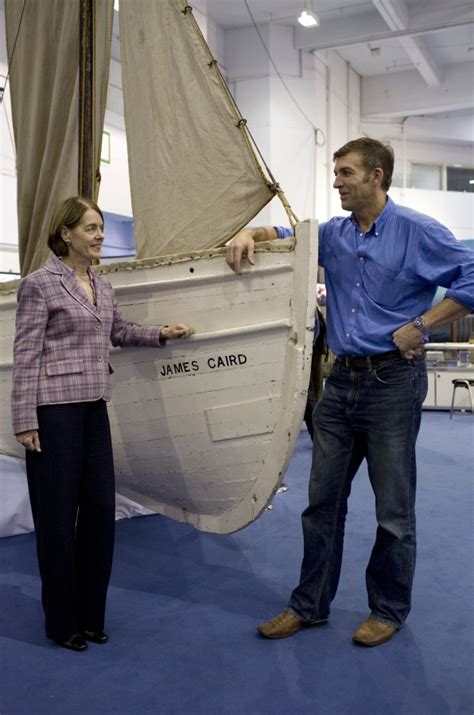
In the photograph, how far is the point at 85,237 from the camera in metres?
2.95

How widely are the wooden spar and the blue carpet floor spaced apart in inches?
85.1

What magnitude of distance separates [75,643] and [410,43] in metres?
12.8

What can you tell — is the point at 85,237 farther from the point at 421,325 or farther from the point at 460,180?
the point at 460,180

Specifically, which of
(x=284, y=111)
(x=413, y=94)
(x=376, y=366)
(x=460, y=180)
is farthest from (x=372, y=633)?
(x=460, y=180)

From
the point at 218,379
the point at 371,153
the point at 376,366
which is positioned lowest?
the point at 218,379

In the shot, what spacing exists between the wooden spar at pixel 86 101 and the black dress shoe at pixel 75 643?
242 centimetres

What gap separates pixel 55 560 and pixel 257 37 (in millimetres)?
12248

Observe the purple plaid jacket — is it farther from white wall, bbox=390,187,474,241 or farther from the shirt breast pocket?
white wall, bbox=390,187,474,241

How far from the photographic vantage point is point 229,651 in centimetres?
289

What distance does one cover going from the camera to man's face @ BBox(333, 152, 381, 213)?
9.32 ft

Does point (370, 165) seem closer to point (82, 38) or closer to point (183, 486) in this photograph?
point (183, 486)

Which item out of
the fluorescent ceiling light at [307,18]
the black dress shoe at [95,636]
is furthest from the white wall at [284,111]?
the black dress shoe at [95,636]

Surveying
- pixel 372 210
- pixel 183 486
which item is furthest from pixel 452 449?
pixel 372 210

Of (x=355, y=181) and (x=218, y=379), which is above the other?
(x=355, y=181)
